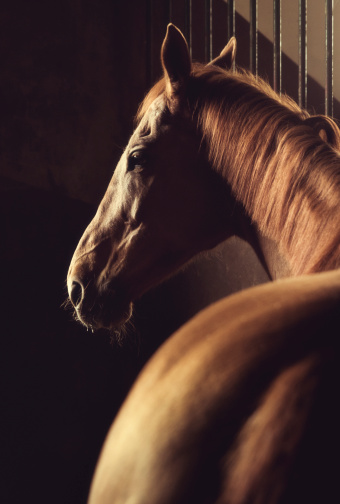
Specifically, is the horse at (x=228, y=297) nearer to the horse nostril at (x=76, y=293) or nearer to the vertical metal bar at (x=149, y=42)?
the horse nostril at (x=76, y=293)

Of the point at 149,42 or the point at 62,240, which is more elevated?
the point at 149,42

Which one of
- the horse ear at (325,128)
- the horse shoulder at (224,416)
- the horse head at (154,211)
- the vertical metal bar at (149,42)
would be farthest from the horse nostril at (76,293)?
the vertical metal bar at (149,42)

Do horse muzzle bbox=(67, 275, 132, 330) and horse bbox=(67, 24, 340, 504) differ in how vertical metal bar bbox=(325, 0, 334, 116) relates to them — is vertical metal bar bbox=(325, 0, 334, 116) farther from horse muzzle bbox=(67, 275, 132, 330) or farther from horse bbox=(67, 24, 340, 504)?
horse muzzle bbox=(67, 275, 132, 330)

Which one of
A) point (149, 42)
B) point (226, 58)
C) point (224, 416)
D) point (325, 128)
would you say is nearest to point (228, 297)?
point (224, 416)

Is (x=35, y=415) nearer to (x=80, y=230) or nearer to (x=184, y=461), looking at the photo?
(x=80, y=230)

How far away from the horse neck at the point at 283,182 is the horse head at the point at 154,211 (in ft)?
0.20

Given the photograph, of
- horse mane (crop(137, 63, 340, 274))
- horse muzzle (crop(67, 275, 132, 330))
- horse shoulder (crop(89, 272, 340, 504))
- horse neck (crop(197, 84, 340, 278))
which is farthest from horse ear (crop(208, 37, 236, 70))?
horse shoulder (crop(89, 272, 340, 504))

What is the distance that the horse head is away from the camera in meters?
0.94

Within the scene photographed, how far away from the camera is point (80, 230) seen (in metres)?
1.59

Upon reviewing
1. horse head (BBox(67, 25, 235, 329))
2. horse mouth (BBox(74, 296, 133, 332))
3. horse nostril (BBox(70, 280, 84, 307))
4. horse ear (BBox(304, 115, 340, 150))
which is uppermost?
horse ear (BBox(304, 115, 340, 150))

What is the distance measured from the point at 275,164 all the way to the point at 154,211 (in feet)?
0.82

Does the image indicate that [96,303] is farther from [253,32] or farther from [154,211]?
[253,32]

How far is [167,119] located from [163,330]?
0.85m

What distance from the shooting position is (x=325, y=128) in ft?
2.90
